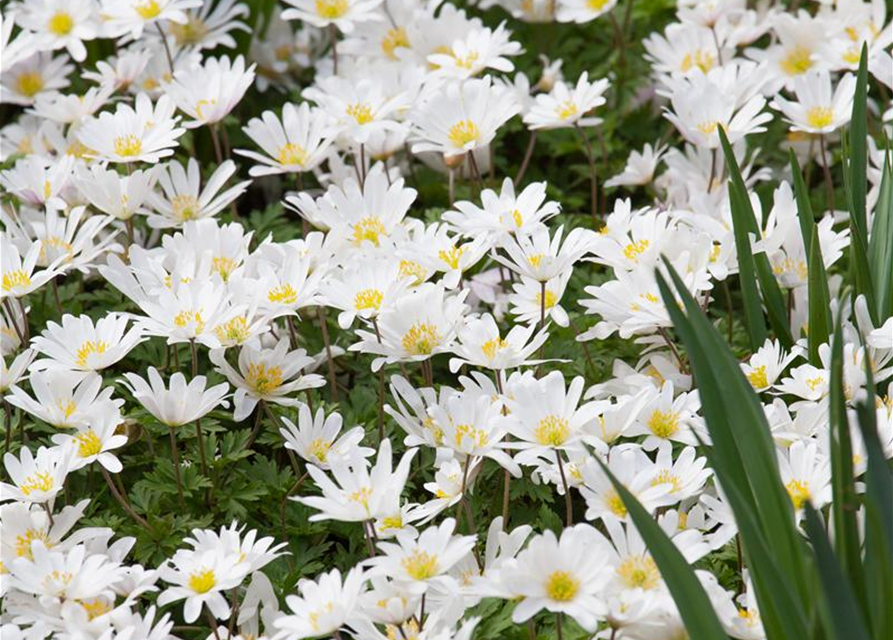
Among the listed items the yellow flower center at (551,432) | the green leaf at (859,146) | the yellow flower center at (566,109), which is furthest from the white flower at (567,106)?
the yellow flower center at (551,432)

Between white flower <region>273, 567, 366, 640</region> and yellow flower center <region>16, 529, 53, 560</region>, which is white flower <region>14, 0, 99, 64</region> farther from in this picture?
white flower <region>273, 567, 366, 640</region>

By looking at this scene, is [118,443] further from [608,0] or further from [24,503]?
[608,0]

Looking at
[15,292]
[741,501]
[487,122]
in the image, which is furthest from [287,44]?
[741,501]

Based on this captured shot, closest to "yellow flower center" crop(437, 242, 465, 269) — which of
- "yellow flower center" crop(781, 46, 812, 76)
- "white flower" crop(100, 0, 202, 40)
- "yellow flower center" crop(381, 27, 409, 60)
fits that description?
"white flower" crop(100, 0, 202, 40)

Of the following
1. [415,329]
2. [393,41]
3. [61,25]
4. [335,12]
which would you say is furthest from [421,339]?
[61,25]

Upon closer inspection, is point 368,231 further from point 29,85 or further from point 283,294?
point 29,85

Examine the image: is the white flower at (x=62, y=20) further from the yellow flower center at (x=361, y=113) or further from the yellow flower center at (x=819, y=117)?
the yellow flower center at (x=819, y=117)
